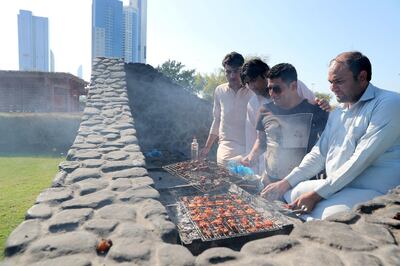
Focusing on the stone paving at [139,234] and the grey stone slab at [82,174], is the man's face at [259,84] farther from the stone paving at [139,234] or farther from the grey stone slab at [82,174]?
the grey stone slab at [82,174]

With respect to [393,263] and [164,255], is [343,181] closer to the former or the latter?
[393,263]

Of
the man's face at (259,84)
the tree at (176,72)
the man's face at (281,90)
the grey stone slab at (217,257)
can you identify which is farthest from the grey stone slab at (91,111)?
the tree at (176,72)

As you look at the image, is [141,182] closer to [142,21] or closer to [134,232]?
[134,232]

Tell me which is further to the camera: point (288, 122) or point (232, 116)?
point (232, 116)

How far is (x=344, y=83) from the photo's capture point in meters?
2.77

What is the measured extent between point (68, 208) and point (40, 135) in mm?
14978

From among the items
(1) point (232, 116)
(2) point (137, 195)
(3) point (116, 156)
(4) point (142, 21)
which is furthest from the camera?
(4) point (142, 21)

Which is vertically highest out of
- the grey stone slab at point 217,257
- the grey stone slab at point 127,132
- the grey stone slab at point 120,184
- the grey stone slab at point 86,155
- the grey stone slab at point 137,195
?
the grey stone slab at point 127,132

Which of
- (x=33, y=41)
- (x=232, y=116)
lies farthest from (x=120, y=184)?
(x=33, y=41)

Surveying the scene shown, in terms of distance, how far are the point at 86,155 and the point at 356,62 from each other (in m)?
2.81

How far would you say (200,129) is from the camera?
11.1 meters

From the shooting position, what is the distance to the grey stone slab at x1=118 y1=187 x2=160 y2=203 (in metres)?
2.36

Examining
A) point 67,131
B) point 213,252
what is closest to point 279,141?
point 213,252

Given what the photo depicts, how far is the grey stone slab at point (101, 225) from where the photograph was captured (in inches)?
72.9
